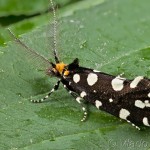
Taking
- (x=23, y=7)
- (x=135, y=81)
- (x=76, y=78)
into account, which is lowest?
(x=23, y=7)

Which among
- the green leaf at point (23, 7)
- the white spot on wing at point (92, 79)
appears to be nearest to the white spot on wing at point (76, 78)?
the white spot on wing at point (92, 79)

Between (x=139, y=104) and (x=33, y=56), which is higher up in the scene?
(x=33, y=56)

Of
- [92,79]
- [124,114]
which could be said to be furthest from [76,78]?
[124,114]

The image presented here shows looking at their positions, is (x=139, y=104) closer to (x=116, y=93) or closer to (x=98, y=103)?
(x=116, y=93)

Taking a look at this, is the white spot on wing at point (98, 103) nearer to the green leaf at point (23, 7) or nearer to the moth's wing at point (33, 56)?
the moth's wing at point (33, 56)

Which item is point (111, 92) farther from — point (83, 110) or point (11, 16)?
point (11, 16)

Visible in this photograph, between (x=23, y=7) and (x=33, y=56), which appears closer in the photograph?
(x=33, y=56)

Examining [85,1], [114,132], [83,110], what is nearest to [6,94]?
[83,110]
